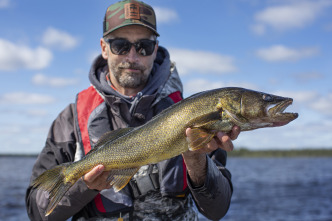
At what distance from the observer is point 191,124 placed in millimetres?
3920

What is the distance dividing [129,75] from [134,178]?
1.49 meters

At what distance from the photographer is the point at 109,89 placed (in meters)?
5.14

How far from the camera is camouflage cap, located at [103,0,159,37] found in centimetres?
520

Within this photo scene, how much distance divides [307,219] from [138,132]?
51.6 feet

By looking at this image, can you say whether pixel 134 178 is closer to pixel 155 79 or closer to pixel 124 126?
pixel 124 126

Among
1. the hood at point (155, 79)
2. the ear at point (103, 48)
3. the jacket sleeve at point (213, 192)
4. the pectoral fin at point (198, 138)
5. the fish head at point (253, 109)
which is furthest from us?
the ear at point (103, 48)

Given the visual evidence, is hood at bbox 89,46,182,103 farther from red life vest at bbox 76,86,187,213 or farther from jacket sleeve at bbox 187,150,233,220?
jacket sleeve at bbox 187,150,233,220

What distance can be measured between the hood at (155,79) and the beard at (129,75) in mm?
149

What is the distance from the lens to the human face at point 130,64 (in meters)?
5.20

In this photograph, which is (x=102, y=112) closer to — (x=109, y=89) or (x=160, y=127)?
(x=109, y=89)

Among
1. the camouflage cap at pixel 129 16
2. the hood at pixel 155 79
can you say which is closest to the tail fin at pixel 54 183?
the hood at pixel 155 79

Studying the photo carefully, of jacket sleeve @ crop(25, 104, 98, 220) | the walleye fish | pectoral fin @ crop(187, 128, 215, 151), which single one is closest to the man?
jacket sleeve @ crop(25, 104, 98, 220)

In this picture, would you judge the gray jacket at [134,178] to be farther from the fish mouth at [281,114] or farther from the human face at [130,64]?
the fish mouth at [281,114]

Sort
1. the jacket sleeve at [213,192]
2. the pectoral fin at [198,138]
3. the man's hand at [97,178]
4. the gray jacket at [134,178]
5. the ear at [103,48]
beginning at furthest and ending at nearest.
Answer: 1. the ear at [103,48]
2. the gray jacket at [134,178]
3. the jacket sleeve at [213,192]
4. the man's hand at [97,178]
5. the pectoral fin at [198,138]
